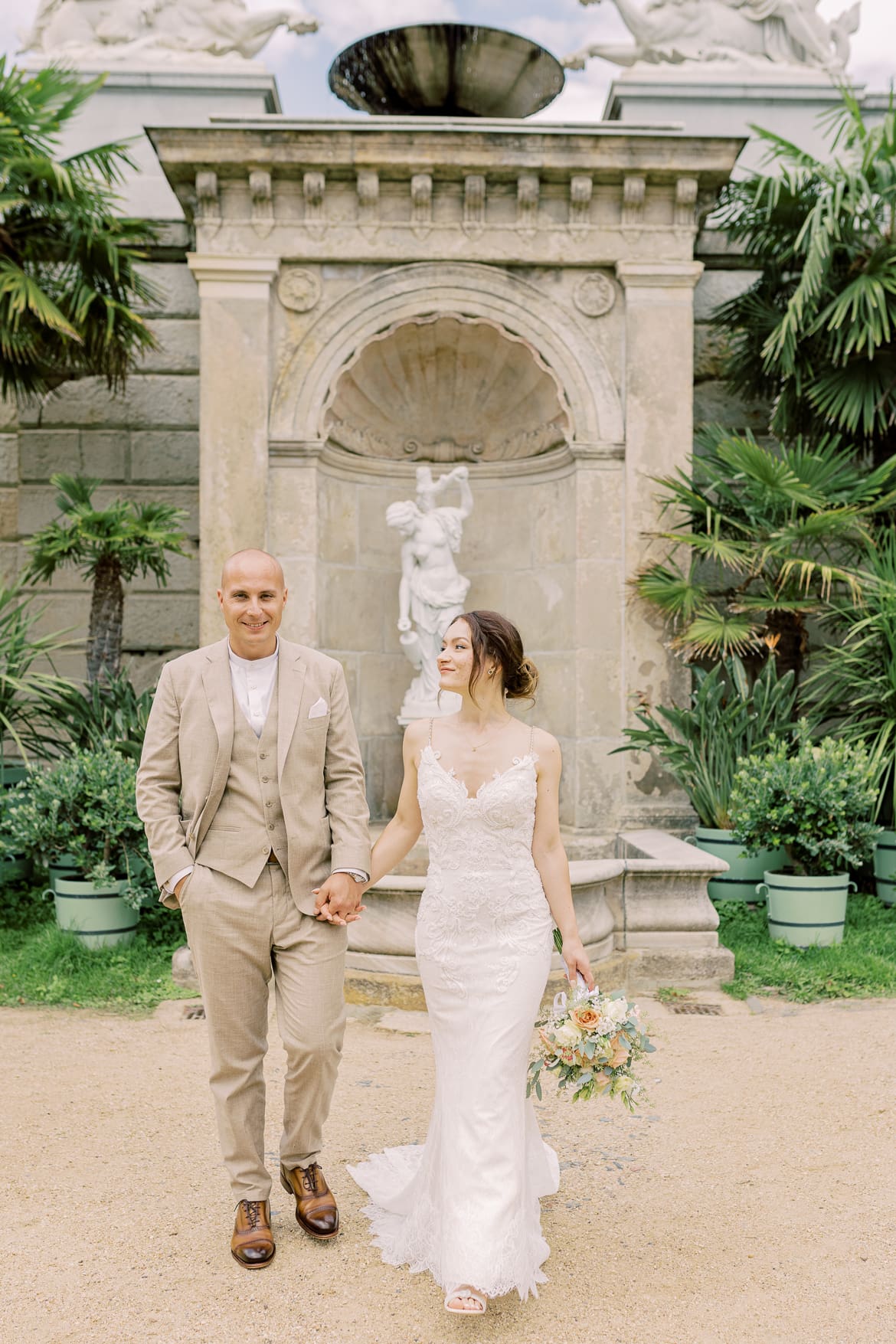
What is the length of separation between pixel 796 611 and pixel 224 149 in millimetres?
4997

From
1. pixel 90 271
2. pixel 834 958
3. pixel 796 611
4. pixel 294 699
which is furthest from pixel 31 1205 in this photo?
pixel 90 271

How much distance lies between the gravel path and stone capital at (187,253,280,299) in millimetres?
5186

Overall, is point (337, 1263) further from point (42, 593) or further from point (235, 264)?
point (42, 593)

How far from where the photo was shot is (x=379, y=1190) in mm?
3168

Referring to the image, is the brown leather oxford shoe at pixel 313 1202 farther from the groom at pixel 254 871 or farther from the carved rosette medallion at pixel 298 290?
the carved rosette medallion at pixel 298 290

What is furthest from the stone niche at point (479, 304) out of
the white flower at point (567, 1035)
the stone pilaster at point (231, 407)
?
the white flower at point (567, 1035)

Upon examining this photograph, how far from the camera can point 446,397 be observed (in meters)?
9.15

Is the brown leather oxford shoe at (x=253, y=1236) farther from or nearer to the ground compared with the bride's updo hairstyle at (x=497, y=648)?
nearer to the ground

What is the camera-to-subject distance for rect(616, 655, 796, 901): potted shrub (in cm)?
701

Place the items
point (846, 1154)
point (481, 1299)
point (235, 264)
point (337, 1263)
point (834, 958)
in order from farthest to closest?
point (235, 264) < point (834, 958) < point (846, 1154) < point (337, 1263) < point (481, 1299)

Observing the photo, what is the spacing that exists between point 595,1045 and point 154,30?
10.4m

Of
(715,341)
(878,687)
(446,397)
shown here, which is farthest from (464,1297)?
(715,341)

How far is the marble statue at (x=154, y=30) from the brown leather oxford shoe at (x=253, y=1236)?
9844 mm

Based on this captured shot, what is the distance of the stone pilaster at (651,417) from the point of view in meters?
7.84
